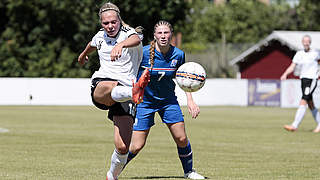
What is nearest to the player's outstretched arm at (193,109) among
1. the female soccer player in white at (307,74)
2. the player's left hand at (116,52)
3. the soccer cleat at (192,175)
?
the soccer cleat at (192,175)

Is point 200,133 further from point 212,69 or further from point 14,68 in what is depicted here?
point 212,69

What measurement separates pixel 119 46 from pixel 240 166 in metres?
4.60

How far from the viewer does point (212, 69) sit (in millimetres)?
61875

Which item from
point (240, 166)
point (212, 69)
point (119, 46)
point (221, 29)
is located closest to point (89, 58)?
point (119, 46)

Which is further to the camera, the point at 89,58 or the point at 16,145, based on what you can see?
the point at 16,145

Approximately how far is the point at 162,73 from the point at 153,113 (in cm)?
56

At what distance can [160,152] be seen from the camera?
539 inches

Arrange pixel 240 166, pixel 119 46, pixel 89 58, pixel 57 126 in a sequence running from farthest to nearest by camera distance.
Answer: pixel 57 126, pixel 240 166, pixel 89 58, pixel 119 46

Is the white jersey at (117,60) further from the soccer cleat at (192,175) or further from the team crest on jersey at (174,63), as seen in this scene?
the soccer cleat at (192,175)

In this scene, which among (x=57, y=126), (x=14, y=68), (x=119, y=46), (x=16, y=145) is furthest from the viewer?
(x=14, y=68)

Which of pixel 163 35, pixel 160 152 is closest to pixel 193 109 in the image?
pixel 163 35

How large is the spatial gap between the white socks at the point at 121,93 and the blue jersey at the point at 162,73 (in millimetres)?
1613

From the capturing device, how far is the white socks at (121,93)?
7582mm

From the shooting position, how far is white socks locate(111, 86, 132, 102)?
7.58 m
